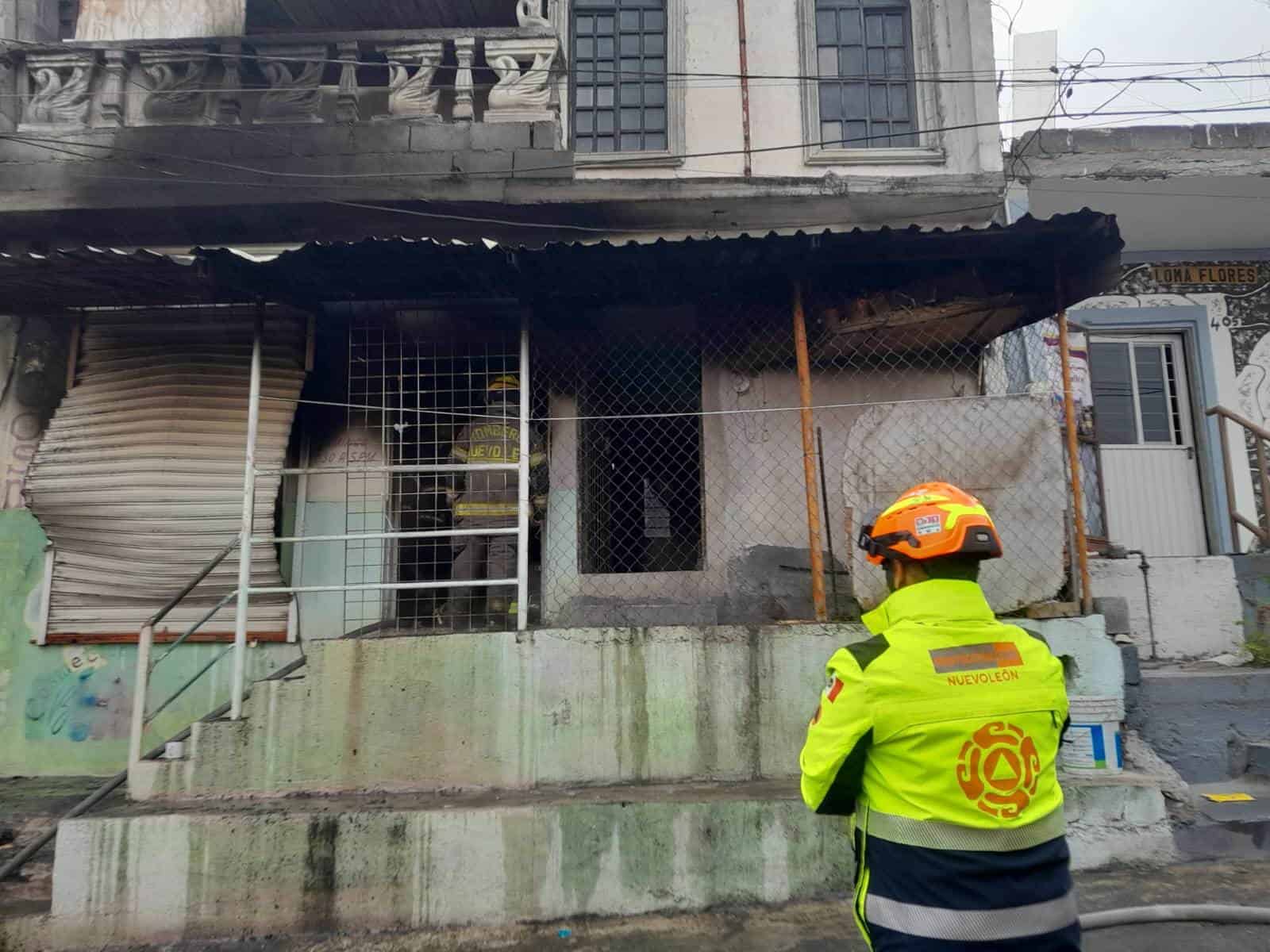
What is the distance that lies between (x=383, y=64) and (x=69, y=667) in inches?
203

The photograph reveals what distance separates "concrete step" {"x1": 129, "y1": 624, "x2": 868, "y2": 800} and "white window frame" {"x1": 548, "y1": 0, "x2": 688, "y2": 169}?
4.13 metres

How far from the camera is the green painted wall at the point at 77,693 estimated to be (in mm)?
5758

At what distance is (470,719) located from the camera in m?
4.64

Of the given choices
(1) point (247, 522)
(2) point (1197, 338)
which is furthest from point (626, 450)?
(2) point (1197, 338)

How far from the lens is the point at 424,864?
4273mm

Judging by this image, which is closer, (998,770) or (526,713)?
(998,770)

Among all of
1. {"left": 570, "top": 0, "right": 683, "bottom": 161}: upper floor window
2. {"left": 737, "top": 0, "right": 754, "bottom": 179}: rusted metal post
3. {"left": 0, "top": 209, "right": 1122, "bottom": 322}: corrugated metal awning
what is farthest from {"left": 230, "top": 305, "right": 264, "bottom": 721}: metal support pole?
{"left": 737, "top": 0, "right": 754, "bottom": 179}: rusted metal post

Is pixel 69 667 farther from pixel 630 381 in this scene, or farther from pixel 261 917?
pixel 630 381

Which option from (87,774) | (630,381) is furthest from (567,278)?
(87,774)

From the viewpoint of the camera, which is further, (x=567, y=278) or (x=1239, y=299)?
(x=1239, y=299)

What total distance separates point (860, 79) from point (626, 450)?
389 centimetres

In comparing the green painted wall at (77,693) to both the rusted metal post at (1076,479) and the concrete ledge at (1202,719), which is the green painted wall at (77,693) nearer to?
the rusted metal post at (1076,479)

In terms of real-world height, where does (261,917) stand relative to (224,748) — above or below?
below

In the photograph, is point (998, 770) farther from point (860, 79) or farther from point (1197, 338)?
point (1197, 338)
